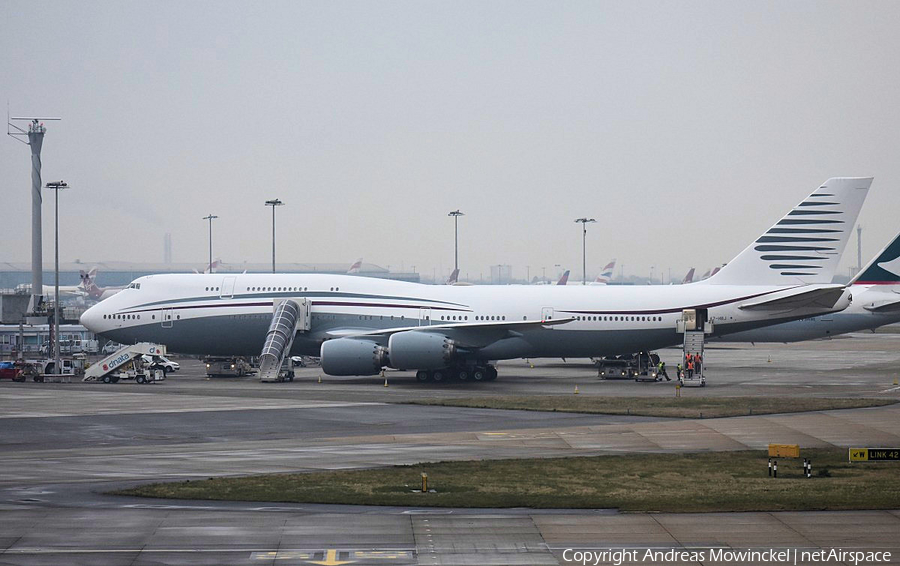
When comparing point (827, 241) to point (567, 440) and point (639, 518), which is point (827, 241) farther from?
point (639, 518)

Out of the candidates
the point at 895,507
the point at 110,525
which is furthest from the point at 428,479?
the point at 895,507

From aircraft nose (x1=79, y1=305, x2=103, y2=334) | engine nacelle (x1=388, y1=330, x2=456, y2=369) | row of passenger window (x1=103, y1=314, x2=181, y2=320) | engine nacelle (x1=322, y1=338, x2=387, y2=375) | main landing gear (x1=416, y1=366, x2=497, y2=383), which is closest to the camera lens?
engine nacelle (x1=388, y1=330, x2=456, y2=369)

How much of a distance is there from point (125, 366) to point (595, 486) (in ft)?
133

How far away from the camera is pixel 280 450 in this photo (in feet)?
96.9

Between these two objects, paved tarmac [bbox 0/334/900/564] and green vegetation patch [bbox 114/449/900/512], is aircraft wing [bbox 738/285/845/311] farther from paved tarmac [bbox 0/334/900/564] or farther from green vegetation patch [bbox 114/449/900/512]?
green vegetation patch [bbox 114/449/900/512]

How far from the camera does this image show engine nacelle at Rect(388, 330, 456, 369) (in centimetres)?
5262

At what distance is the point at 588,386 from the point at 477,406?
40.6 ft

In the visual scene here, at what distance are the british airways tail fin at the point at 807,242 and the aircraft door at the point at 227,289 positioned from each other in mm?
27204

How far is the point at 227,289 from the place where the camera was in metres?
57.9

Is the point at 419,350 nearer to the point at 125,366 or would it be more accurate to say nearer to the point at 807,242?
the point at 125,366

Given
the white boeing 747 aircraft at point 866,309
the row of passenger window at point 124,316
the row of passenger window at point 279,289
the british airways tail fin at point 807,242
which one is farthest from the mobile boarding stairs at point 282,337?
the white boeing 747 aircraft at point 866,309

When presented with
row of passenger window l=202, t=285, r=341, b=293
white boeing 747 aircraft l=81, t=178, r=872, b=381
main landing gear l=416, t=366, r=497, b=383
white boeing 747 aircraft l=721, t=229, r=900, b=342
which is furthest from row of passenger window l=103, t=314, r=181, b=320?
white boeing 747 aircraft l=721, t=229, r=900, b=342

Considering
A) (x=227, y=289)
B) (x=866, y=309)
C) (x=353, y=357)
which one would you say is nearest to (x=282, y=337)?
(x=353, y=357)

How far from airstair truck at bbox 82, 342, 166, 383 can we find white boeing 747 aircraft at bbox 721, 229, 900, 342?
33.5 meters
